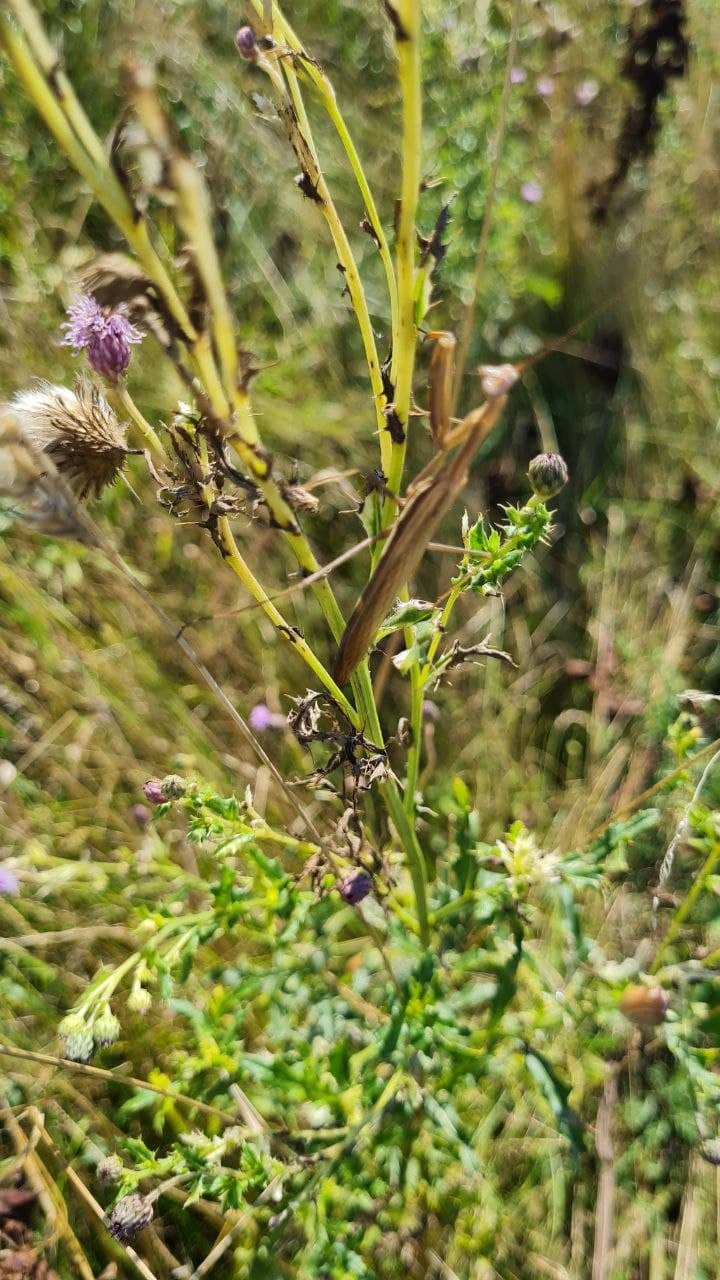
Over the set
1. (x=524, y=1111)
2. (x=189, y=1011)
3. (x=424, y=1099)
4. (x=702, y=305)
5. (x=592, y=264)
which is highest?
(x=592, y=264)

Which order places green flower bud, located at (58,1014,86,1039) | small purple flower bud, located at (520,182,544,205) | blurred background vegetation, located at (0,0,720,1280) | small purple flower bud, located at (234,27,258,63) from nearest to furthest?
small purple flower bud, located at (234,27,258,63) → green flower bud, located at (58,1014,86,1039) → blurred background vegetation, located at (0,0,720,1280) → small purple flower bud, located at (520,182,544,205)

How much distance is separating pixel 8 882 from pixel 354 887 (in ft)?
3.72

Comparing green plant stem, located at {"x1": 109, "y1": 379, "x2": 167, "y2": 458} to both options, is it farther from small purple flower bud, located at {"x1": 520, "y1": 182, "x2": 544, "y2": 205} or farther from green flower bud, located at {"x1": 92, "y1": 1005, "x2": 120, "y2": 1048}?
small purple flower bud, located at {"x1": 520, "y1": 182, "x2": 544, "y2": 205}

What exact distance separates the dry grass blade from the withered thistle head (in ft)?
1.11

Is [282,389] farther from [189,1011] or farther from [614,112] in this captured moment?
[189,1011]

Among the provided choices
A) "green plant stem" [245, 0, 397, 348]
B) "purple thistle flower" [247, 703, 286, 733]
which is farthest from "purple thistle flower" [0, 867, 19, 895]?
"green plant stem" [245, 0, 397, 348]

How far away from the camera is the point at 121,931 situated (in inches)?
81.1

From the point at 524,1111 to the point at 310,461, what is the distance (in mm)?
1861

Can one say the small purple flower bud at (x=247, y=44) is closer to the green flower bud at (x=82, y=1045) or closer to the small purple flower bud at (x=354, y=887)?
the small purple flower bud at (x=354, y=887)

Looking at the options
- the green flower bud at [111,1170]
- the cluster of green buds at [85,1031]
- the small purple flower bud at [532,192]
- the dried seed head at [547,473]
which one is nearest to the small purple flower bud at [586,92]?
the small purple flower bud at [532,192]

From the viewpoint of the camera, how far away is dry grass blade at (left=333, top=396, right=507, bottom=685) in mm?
763

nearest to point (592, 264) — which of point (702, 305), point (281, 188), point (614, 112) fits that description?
point (702, 305)

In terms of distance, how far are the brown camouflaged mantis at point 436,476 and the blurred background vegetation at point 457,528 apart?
0.79 meters

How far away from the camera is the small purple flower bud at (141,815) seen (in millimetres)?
2195
